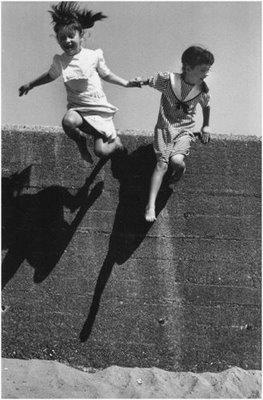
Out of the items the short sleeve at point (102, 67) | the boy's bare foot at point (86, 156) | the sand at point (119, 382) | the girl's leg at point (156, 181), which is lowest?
the sand at point (119, 382)

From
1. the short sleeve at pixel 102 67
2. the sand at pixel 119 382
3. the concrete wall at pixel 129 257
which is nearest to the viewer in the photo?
the sand at pixel 119 382

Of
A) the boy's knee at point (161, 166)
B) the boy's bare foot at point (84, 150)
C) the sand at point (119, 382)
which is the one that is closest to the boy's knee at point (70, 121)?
the boy's bare foot at point (84, 150)

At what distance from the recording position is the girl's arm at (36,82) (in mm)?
4957

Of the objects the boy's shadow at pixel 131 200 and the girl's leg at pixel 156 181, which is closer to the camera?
the girl's leg at pixel 156 181

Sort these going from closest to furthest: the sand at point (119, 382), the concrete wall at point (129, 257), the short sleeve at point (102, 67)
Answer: the sand at point (119, 382) → the short sleeve at point (102, 67) → the concrete wall at point (129, 257)

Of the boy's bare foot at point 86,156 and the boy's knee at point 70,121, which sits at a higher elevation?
the boy's knee at point 70,121

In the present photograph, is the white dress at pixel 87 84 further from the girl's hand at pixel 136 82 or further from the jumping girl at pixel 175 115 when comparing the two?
the jumping girl at pixel 175 115

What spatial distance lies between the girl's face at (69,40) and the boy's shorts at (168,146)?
0.91m

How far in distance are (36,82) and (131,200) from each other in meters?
1.20

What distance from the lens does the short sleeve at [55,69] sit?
4910 mm

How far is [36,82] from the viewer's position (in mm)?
4977

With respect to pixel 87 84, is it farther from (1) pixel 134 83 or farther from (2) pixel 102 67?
(1) pixel 134 83

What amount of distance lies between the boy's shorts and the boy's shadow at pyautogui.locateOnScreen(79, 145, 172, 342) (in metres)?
0.26

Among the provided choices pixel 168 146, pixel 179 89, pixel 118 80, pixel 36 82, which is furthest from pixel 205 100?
pixel 36 82
